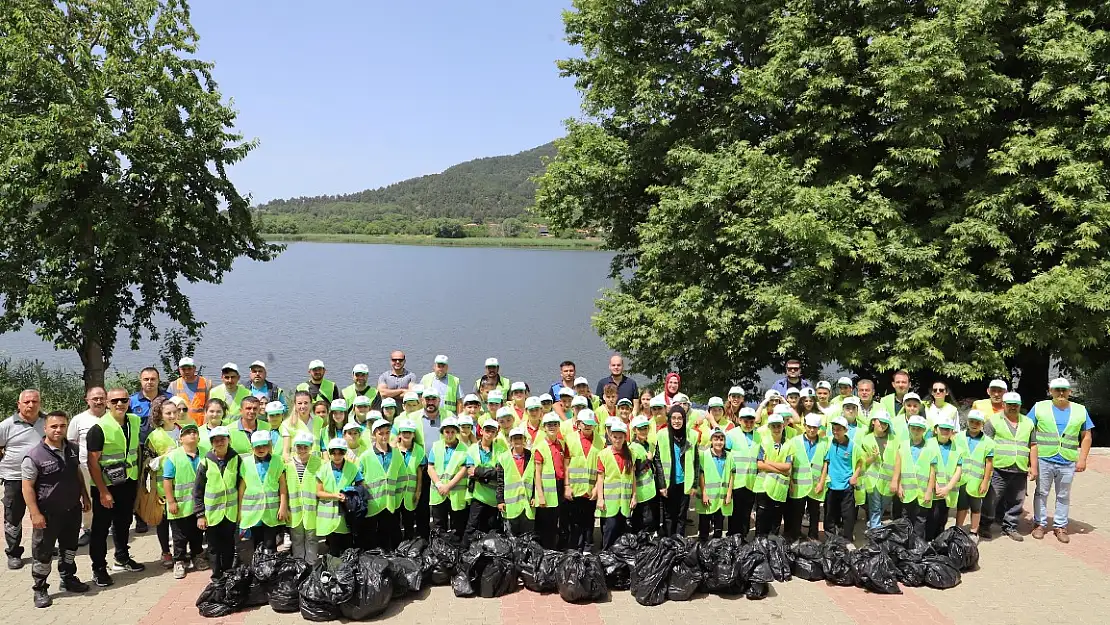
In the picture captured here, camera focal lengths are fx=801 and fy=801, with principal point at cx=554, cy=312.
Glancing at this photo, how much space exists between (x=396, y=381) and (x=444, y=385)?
0.67 m

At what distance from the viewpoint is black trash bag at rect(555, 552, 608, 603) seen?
265 inches

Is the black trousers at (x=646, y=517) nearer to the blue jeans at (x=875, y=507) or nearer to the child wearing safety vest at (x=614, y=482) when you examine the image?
the child wearing safety vest at (x=614, y=482)

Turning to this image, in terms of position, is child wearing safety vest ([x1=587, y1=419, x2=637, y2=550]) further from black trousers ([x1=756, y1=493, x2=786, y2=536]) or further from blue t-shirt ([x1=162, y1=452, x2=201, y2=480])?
blue t-shirt ([x1=162, y1=452, x2=201, y2=480])

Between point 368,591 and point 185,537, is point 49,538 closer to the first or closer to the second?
point 185,537

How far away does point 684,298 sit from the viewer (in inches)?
563

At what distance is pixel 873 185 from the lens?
43.1 feet

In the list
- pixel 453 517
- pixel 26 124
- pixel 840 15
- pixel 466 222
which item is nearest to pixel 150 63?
pixel 26 124

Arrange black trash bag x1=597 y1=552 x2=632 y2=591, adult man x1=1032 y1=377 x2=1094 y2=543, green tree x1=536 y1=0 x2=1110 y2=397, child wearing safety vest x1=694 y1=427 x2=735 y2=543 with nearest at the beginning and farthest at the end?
black trash bag x1=597 y1=552 x2=632 y2=591 < child wearing safety vest x1=694 y1=427 x2=735 y2=543 < adult man x1=1032 y1=377 x2=1094 y2=543 < green tree x1=536 y1=0 x2=1110 y2=397

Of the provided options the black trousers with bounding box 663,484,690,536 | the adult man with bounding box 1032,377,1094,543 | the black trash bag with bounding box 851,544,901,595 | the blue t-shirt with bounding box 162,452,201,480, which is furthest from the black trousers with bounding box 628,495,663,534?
the adult man with bounding box 1032,377,1094,543

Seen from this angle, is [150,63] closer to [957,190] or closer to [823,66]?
[823,66]

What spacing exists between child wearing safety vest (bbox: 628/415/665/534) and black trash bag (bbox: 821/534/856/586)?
5.33ft

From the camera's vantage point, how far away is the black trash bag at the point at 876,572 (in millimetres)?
7070

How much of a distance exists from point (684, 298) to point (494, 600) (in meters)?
8.42

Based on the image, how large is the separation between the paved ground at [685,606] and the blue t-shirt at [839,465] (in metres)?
1.21
